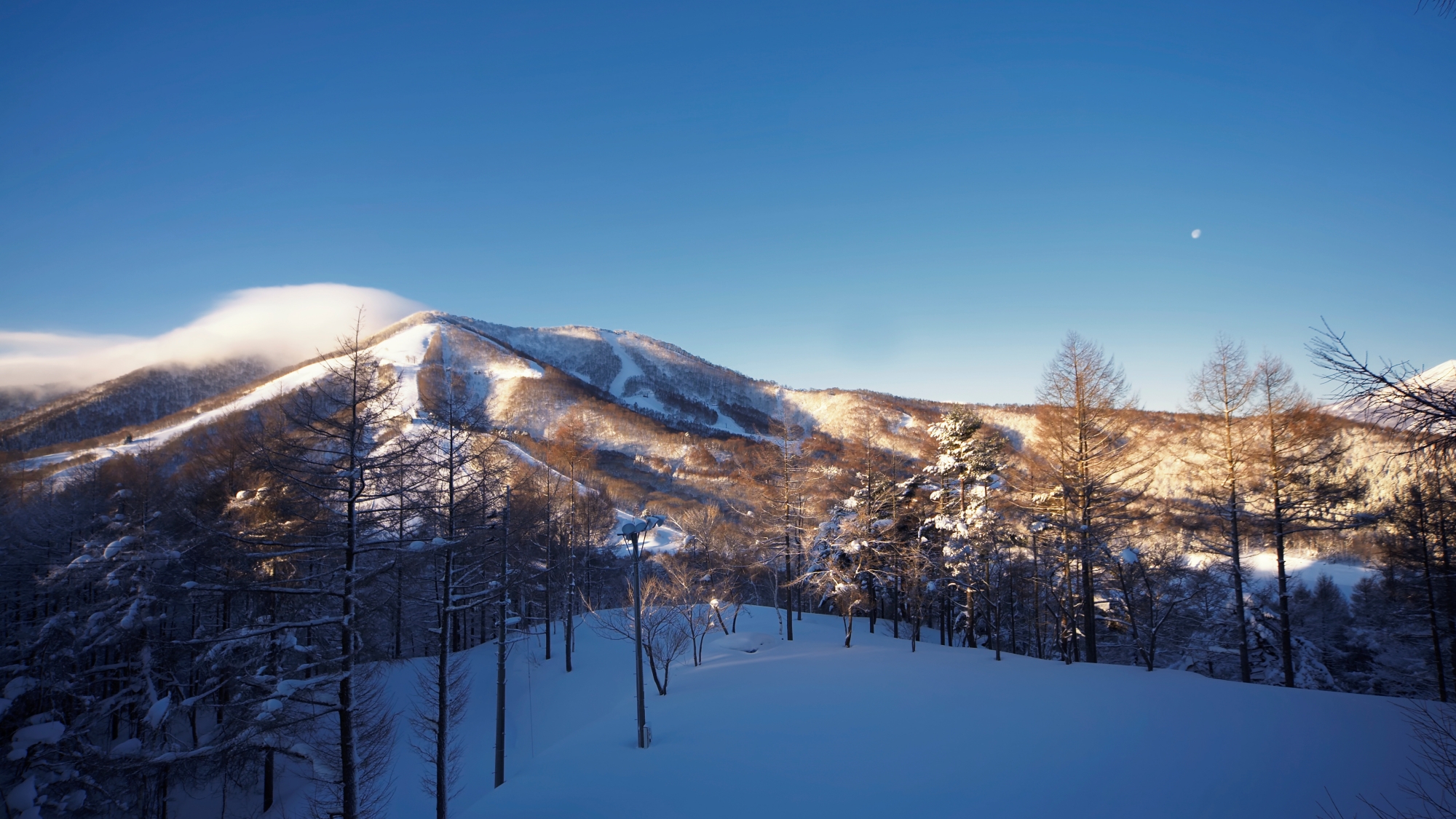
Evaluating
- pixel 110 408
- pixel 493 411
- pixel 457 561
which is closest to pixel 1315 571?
pixel 457 561

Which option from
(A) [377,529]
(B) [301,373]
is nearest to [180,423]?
(B) [301,373]

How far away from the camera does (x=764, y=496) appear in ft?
82.4

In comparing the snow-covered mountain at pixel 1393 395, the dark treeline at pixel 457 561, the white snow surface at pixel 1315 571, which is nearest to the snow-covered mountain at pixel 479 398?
the white snow surface at pixel 1315 571

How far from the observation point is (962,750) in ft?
34.1

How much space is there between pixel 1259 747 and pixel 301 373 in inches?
7716

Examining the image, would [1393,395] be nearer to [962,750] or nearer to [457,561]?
[962,750]

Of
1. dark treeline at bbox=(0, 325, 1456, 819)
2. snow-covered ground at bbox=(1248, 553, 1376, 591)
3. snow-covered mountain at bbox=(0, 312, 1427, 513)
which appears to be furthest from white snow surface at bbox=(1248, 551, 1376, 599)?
snow-covered mountain at bbox=(0, 312, 1427, 513)

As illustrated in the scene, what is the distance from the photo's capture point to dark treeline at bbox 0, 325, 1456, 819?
878cm

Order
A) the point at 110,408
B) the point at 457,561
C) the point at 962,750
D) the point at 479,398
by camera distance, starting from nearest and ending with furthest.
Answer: the point at 962,750
the point at 457,561
the point at 479,398
the point at 110,408

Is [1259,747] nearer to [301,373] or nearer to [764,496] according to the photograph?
[764,496]

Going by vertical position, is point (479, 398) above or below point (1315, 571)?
above

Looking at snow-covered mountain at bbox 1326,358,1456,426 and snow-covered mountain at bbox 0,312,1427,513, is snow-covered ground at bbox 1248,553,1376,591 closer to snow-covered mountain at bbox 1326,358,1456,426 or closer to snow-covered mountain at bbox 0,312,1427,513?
snow-covered mountain at bbox 0,312,1427,513

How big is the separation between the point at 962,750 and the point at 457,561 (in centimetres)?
1337

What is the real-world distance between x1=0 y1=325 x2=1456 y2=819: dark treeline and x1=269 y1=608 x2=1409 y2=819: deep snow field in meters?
2.73
